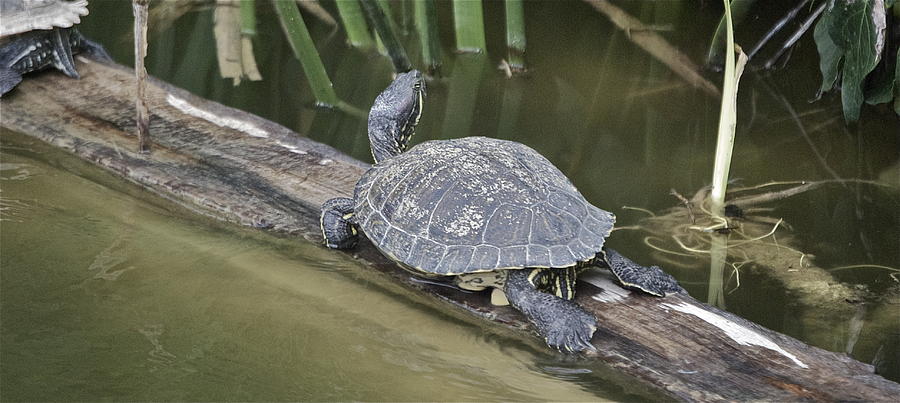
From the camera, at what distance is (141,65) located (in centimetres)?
363

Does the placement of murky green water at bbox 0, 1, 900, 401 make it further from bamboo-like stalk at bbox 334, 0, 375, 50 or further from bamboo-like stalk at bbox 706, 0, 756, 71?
bamboo-like stalk at bbox 334, 0, 375, 50

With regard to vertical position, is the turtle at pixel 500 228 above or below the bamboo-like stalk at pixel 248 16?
below

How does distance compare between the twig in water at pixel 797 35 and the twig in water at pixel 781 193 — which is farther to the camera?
the twig in water at pixel 797 35

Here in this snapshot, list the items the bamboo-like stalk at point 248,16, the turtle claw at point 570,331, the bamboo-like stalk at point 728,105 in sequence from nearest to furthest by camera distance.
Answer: the turtle claw at point 570,331 → the bamboo-like stalk at point 728,105 → the bamboo-like stalk at point 248,16

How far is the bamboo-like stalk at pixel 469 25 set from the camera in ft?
15.2

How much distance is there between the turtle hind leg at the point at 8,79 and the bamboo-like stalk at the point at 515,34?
2.60m

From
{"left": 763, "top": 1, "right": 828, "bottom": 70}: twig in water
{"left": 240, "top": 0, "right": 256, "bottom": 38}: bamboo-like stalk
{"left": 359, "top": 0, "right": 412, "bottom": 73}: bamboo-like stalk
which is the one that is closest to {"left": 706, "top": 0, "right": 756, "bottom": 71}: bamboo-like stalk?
{"left": 763, "top": 1, "right": 828, "bottom": 70}: twig in water

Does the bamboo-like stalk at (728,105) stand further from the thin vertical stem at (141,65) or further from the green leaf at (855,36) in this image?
the thin vertical stem at (141,65)

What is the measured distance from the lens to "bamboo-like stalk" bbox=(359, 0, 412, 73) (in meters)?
4.07

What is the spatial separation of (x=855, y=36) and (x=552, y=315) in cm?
213

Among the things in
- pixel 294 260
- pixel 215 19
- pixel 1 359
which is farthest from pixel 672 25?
pixel 1 359

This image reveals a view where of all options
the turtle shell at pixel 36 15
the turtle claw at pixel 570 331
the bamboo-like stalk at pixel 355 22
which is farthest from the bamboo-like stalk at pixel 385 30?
the turtle claw at pixel 570 331

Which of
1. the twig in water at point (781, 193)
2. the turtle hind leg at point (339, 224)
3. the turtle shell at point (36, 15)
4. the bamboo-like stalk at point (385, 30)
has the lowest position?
the turtle hind leg at point (339, 224)

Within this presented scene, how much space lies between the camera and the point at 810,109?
16.0ft
